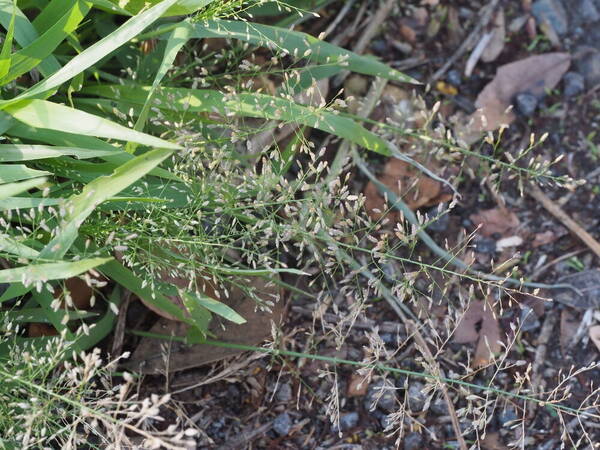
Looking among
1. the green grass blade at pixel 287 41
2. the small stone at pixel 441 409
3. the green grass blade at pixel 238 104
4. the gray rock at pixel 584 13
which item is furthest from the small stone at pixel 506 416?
the gray rock at pixel 584 13

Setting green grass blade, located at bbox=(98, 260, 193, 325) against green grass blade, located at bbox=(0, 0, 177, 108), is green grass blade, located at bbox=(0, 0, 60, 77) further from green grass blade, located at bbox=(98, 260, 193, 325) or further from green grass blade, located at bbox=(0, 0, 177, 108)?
green grass blade, located at bbox=(98, 260, 193, 325)

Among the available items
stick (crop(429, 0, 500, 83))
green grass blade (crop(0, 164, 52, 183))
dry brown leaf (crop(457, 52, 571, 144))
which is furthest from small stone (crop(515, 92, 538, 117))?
green grass blade (crop(0, 164, 52, 183))

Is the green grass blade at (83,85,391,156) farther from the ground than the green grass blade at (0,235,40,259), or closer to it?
farther from the ground

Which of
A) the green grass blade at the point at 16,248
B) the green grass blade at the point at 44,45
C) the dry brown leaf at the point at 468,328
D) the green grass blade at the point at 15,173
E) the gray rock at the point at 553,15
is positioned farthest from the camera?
the gray rock at the point at 553,15

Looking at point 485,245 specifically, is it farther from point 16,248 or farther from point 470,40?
point 16,248

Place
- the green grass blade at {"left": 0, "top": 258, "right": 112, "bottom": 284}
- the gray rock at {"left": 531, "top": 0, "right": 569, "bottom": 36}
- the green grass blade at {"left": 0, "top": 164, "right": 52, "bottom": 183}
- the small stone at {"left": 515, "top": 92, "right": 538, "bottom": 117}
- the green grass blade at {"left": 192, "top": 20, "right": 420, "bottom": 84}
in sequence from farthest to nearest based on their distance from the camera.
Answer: the gray rock at {"left": 531, "top": 0, "right": 569, "bottom": 36}
the small stone at {"left": 515, "top": 92, "right": 538, "bottom": 117}
the green grass blade at {"left": 192, "top": 20, "right": 420, "bottom": 84}
the green grass blade at {"left": 0, "top": 164, "right": 52, "bottom": 183}
the green grass blade at {"left": 0, "top": 258, "right": 112, "bottom": 284}

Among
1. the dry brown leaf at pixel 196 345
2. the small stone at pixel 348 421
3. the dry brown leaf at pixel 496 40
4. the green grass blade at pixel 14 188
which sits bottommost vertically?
the small stone at pixel 348 421

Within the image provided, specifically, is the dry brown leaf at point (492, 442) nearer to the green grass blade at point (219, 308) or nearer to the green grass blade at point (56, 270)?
the green grass blade at point (219, 308)
